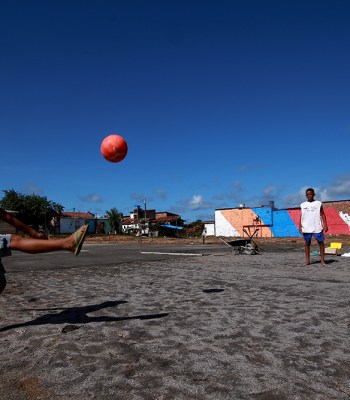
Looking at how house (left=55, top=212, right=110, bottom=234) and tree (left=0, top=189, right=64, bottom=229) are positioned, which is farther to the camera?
house (left=55, top=212, right=110, bottom=234)

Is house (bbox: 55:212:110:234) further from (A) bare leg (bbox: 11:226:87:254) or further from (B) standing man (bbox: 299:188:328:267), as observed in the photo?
(A) bare leg (bbox: 11:226:87:254)

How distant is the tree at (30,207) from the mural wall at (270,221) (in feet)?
109

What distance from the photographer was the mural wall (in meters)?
44.0

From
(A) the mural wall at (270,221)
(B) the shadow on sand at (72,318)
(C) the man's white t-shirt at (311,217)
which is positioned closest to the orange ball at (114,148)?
(B) the shadow on sand at (72,318)

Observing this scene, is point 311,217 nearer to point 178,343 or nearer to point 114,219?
point 178,343

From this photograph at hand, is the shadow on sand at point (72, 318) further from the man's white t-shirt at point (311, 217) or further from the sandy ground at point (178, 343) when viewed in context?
the man's white t-shirt at point (311, 217)

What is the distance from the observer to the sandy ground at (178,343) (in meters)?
2.38

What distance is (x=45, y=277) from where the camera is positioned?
7961 mm

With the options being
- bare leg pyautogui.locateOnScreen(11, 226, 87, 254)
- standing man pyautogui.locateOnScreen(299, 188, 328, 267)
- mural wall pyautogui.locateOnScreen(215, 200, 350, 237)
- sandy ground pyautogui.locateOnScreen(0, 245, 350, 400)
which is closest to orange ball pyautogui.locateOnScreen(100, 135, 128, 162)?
sandy ground pyautogui.locateOnScreen(0, 245, 350, 400)

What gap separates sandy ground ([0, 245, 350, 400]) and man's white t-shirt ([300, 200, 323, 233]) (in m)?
3.27

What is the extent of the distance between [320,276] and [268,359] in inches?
190

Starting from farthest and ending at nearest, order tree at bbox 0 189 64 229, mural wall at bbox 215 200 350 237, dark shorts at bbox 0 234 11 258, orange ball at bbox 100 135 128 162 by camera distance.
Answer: tree at bbox 0 189 64 229 → mural wall at bbox 215 200 350 237 → orange ball at bbox 100 135 128 162 → dark shorts at bbox 0 234 11 258

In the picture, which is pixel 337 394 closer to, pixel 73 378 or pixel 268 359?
pixel 268 359

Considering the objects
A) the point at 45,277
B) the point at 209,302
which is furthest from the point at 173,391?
the point at 45,277
